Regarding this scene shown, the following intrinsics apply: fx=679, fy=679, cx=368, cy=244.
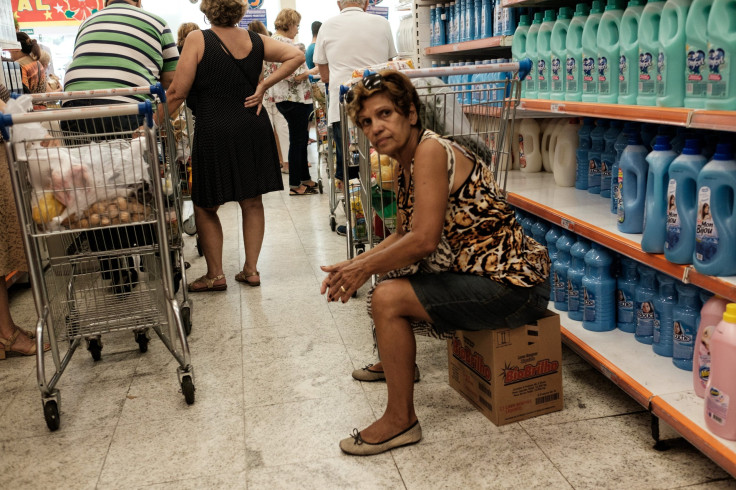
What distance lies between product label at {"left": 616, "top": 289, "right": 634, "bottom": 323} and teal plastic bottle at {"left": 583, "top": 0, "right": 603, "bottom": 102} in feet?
2.65

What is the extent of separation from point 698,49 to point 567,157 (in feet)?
4.98

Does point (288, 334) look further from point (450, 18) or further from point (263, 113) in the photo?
point (450, 18)

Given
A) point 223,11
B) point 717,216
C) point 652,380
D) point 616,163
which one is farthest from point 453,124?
point 223,11

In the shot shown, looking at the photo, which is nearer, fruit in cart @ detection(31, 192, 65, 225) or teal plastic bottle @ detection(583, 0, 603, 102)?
fruit in cart @ detection(31, 192, 65, 225)

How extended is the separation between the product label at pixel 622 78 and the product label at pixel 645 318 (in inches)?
32.1

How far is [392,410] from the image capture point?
7.69ft

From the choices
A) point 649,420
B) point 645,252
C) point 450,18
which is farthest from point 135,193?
point 450,18

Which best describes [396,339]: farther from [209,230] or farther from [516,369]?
[209,230]

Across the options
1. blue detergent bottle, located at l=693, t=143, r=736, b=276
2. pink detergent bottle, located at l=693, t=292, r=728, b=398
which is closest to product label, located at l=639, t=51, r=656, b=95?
blue detergent bottle, located at l=693, t=143, r=736, b=276

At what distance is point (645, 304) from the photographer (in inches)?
104

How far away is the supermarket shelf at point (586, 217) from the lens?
2055 mm

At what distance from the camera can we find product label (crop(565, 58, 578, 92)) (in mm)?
2959

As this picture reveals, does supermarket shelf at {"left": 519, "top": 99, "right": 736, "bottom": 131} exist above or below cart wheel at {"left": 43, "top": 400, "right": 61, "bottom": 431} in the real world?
above

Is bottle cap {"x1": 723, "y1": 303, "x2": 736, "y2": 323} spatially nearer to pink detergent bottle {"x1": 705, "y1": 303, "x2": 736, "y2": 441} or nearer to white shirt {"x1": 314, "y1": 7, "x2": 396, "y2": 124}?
pink detergent bottle {"x1": 705, "y1": 303, "x2": 736, "y2": 441}
